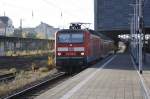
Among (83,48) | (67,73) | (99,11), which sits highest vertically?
(99,11)

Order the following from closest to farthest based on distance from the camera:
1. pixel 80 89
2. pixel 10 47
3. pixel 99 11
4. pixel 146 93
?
pixel 146 93 < pixel 80 89 < pixel 10 47 < pixel 99 11

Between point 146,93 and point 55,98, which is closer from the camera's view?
point 55,98

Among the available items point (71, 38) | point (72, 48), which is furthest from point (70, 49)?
point (71, 38)

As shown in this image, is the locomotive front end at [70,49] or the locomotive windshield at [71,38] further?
the locomotive windshield at [71,38]

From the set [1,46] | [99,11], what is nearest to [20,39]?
[1,46]

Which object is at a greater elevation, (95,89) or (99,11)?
(99,11)

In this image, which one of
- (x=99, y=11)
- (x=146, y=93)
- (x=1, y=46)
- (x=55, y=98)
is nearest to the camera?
(x=55, y=98)

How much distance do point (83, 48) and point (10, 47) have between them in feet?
130

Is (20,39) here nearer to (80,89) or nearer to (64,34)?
(64,34)

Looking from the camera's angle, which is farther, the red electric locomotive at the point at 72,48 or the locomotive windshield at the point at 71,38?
the locomotive windshield at the point at 71,38

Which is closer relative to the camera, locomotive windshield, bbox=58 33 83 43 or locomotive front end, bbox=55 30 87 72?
locomotive front end, bbox=55 30 87 72

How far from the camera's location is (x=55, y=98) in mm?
12406

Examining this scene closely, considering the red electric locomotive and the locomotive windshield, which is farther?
the locomotive windshield

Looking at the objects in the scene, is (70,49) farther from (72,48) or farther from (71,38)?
(71,38)
